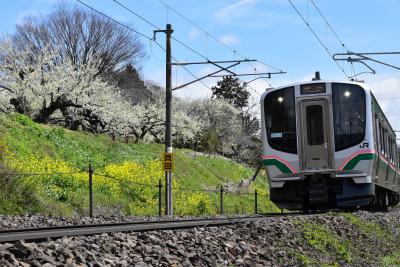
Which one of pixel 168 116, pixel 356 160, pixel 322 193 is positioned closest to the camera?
pixel 356 160

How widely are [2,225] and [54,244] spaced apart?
18.5ft

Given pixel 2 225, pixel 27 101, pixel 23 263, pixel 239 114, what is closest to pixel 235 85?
pixel 239 114

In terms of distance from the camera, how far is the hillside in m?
15.7

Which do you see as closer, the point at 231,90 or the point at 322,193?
the point at 322,193

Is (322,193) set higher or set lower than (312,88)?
lower

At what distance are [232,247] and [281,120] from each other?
8.22 m

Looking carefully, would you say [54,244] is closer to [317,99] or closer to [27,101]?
[317,99]

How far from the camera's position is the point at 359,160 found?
46.8 feet

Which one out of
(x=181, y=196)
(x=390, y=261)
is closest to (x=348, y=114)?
Answer: (x=390, y=261)

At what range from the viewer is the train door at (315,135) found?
14680mm

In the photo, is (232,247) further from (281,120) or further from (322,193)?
(281,120)

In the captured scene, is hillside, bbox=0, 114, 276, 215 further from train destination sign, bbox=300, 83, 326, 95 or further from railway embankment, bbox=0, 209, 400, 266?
train destination sign, bbox=300, 83, 326, 95

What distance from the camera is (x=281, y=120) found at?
49.4 ft

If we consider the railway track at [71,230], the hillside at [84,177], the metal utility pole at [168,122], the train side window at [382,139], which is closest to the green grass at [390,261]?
the railway track at [71,230]
